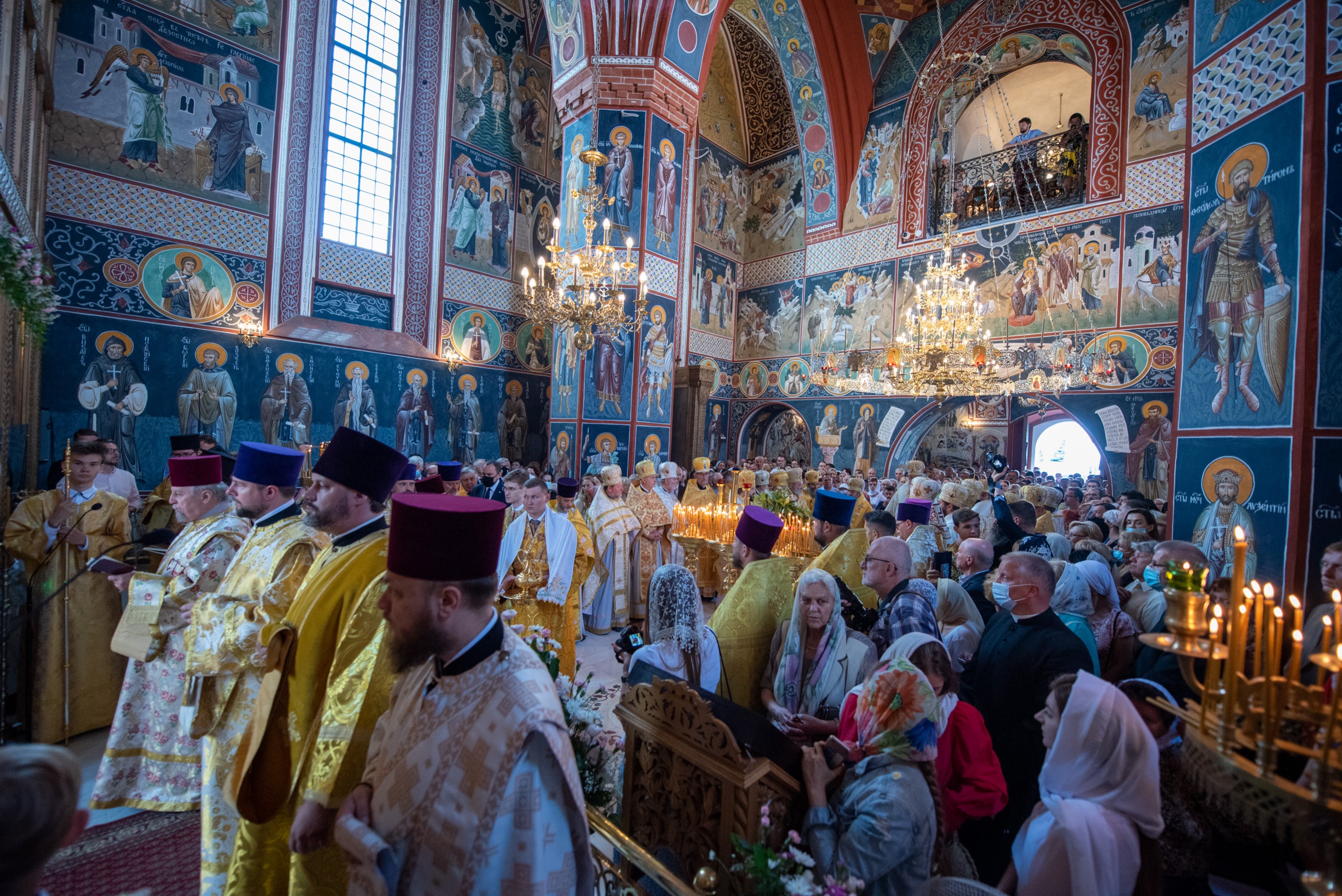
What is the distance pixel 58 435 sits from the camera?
353 inches

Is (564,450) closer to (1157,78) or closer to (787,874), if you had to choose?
(787,874)

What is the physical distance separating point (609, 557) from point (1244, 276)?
6.07 metres

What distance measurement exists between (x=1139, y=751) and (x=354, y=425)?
41.8ft

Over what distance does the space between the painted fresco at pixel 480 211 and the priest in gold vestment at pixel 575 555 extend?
9.17m

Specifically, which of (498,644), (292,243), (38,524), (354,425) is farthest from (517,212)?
(498,644)

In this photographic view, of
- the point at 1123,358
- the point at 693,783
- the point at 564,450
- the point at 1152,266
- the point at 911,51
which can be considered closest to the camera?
the point at 693,783

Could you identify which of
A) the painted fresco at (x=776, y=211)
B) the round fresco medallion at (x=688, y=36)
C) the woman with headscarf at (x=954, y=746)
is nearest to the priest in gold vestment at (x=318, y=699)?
the woman with headscarf at (x=954, y=746)

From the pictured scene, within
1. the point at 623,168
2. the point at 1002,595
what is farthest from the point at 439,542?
the point at 623,168

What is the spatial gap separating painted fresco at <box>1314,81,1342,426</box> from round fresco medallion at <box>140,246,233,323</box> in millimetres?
13671

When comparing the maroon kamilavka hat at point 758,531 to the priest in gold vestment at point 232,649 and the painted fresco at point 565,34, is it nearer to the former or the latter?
the priest in gold vestment at point 232,649

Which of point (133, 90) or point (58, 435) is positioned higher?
point (133, 90)

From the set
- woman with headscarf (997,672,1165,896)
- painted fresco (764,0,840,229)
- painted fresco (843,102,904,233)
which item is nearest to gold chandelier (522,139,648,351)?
woman with headscarf (997,672,1165,896)

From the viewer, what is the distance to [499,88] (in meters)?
14.2

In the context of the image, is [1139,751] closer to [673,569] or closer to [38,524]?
[673,569]
